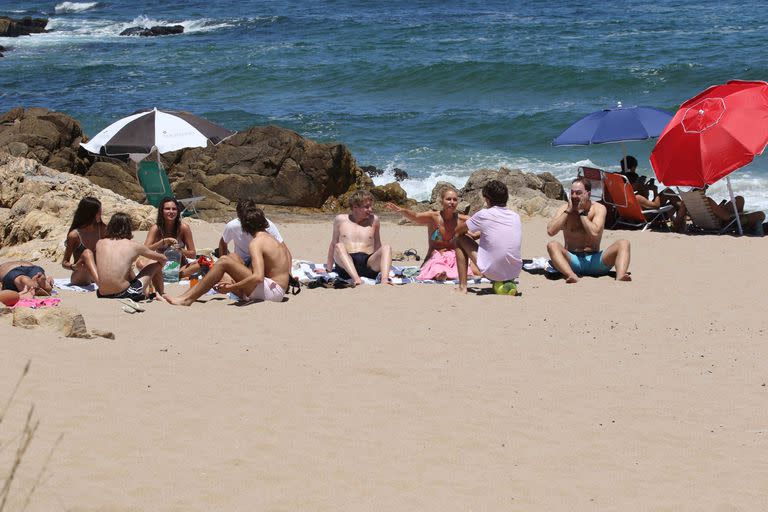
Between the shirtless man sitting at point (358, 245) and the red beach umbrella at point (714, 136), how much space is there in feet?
11.7

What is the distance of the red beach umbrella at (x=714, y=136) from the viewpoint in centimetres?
1120

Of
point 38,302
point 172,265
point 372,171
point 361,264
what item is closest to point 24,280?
point 38,302

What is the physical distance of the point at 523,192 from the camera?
1535 cm

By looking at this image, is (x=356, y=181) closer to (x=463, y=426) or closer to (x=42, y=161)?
(x=42, y=161)

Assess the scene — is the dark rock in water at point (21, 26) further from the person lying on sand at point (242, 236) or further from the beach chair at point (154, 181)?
the person lying on sand at point (242, 236)

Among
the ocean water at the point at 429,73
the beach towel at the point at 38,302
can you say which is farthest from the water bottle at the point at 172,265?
the ocean water at the point at 429,73

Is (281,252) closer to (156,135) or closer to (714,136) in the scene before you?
(156,135)

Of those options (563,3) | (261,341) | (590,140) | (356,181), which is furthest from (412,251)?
(563,3)

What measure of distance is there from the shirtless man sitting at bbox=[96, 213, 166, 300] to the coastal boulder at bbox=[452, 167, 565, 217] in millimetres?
6248

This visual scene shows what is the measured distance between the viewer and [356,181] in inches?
707

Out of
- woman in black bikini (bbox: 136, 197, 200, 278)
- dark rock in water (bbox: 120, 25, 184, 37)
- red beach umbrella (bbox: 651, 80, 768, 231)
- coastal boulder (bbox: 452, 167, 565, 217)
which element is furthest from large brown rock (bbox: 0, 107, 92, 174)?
dark rock in water (bbox: 120, 25, 184, 37)

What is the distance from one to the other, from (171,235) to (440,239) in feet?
8.27

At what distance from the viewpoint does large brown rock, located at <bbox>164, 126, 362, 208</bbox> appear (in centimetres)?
1689

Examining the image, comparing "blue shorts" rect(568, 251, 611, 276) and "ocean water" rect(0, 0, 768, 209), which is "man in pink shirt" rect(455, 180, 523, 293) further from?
"ocean water" rect(0, 0, 768, 209)
